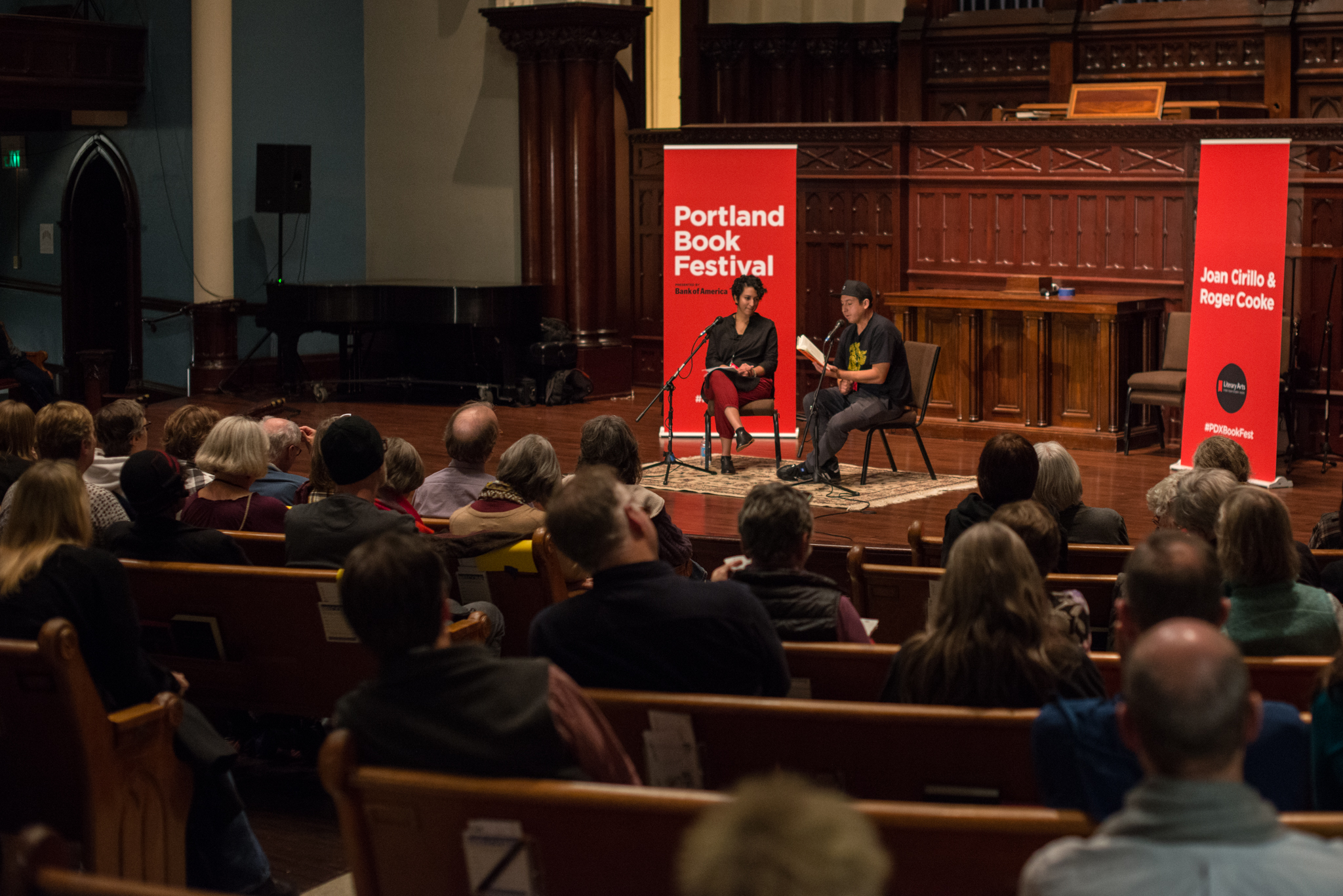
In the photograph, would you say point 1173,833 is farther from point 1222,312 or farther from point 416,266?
point 416,266

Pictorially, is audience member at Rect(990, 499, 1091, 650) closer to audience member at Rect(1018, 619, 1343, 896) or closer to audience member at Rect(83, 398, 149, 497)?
A: audience member at Rect(1018, 619, 1343, 896)

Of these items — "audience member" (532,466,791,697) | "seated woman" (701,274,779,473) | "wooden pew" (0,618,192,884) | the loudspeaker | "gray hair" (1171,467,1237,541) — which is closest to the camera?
"audience member" (532,466,791,697)

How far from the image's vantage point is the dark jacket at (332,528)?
12.7ft

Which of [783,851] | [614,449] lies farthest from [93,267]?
[783,851]

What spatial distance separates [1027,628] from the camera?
2600mm

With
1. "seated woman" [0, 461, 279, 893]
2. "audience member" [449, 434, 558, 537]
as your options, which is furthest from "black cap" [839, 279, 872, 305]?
"seated woman" [0, 461, 279, 893]

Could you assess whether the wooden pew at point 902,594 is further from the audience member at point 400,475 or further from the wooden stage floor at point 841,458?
the wooden stage floor at point 841,458

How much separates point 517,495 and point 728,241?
180 inches

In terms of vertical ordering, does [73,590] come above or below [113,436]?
below

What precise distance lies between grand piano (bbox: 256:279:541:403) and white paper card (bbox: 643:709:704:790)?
851 centimetres

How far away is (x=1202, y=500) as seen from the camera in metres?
3.79

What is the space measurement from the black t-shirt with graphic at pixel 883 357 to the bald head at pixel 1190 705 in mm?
6148

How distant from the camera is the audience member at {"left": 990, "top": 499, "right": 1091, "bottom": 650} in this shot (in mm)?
3160

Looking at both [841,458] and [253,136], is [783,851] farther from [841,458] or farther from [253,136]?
[253,136]
